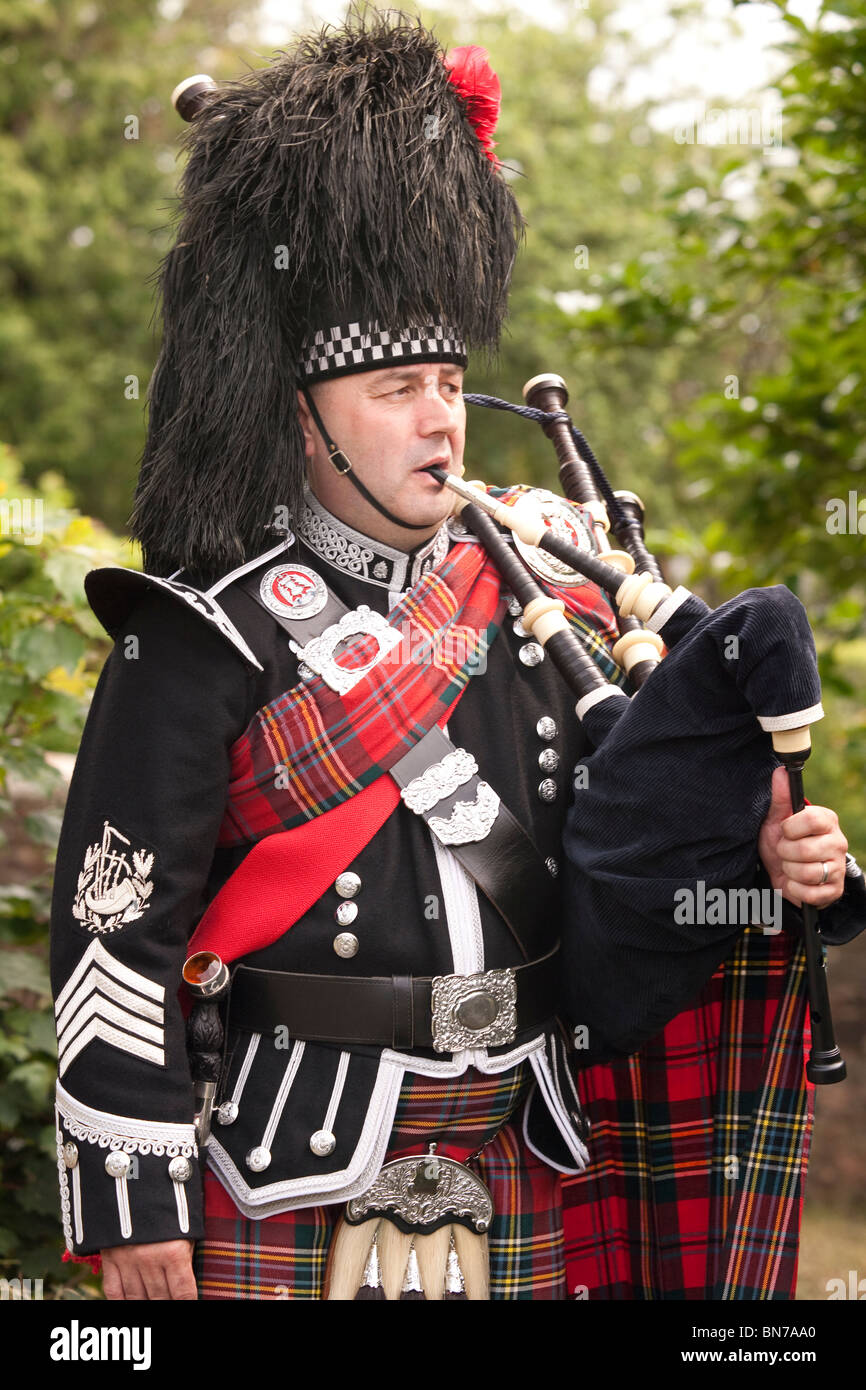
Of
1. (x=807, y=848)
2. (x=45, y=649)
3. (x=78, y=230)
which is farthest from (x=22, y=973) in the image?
(x=78, y=230)

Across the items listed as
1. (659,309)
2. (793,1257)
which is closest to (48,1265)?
(793,1257)

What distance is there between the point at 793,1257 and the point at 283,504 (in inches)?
59.5

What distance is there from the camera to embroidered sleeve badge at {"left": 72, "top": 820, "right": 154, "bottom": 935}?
2.13 m

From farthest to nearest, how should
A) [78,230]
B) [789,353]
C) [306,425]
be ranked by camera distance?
[78,230], [789,353], [306,425]

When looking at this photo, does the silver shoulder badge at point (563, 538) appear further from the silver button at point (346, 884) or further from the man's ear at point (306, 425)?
the silver button at point (346, 884)

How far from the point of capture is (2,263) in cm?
1486

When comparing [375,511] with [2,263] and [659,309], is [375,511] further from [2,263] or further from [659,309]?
[2,263]

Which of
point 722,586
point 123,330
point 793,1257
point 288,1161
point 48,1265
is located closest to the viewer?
point 288,1161

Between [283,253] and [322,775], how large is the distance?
862 mm

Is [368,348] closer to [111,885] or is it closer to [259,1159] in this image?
[111,885]

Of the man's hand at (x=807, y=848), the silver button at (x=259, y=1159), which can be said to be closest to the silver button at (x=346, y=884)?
the silver button at (x=259, y=1159)

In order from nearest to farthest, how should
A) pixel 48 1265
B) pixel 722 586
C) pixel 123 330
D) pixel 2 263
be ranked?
pixel 48 1265 → pixel 722 586 → pixel 2 263 → pixel 123 330

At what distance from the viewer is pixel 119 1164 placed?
6.77 ft

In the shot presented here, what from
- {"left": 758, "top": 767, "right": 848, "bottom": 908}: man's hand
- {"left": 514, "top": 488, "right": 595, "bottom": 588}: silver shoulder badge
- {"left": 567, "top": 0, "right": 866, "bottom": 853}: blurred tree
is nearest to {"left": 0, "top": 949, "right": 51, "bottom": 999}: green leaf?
{"left": 514, "top": 488, "right": 595, "bottom": 588}: silver shoulder badge
